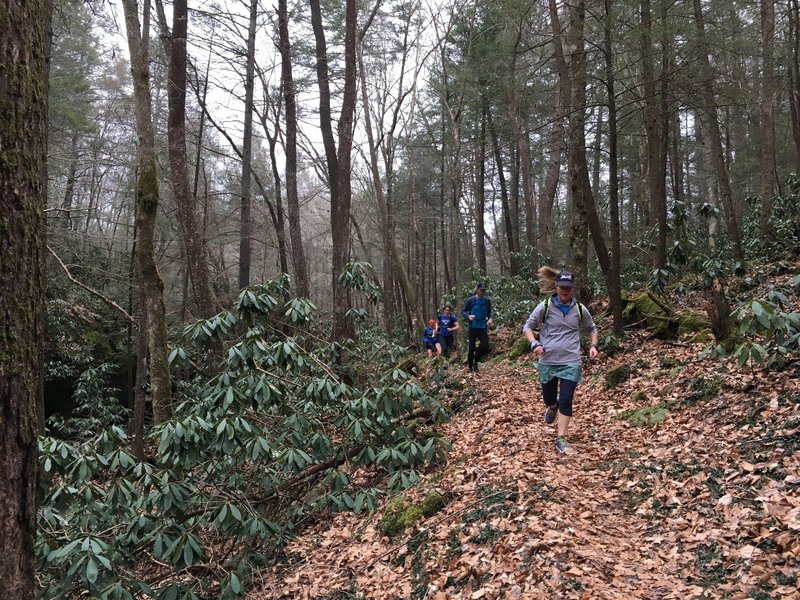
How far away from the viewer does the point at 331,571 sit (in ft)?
15.7

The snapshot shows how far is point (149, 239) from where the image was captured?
22.0 feet

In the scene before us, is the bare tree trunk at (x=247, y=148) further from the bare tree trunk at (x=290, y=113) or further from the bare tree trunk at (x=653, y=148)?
the bare tree trunk at (x=653, y=148)

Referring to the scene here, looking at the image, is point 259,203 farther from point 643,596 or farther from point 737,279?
point 643,596

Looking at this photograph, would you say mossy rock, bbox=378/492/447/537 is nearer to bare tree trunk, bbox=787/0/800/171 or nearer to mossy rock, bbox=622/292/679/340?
mossy rock, bbox=622/292/679/340

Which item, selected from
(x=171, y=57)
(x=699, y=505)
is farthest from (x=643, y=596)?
(x=171, y=57)

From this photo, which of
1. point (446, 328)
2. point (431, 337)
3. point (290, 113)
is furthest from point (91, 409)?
point (446, 328)

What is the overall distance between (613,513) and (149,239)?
21.1ft

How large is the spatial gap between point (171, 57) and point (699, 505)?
406 inches

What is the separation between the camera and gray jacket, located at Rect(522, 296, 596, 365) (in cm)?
515

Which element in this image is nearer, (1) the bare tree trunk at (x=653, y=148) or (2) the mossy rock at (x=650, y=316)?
(2) the mossy rock at (x=650, y=316)

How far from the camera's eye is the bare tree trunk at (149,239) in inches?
262

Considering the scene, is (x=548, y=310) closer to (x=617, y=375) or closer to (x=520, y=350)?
(x=617, y=375)

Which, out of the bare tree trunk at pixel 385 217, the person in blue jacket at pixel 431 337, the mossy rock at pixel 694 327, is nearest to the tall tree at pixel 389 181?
the bare tree trunk at pixel 385 217

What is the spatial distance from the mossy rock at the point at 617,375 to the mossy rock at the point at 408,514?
3.83 meters
